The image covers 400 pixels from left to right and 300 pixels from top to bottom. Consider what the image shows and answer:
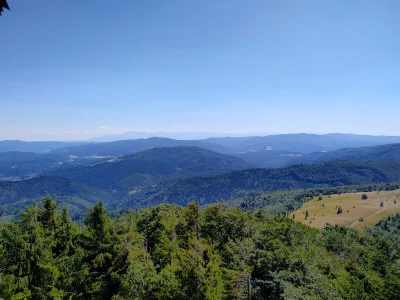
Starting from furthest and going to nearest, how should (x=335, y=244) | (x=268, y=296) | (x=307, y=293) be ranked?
(x=335, y=244) → (x=268, y=296) → (x=307, y=293)

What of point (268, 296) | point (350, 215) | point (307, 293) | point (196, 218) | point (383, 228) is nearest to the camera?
point (307, 293)

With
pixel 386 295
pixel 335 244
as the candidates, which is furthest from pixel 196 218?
pixel 335 244

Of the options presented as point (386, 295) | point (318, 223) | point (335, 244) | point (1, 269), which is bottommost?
point (318, 223)

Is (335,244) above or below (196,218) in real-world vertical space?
below

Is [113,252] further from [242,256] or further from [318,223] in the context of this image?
[318,223]

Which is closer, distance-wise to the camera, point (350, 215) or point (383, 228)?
point (383, 228)

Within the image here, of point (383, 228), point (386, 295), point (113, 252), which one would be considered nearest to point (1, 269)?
point (113, 252)
